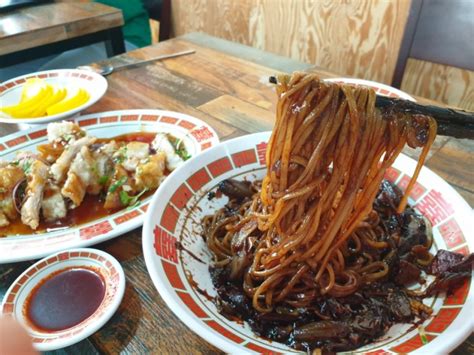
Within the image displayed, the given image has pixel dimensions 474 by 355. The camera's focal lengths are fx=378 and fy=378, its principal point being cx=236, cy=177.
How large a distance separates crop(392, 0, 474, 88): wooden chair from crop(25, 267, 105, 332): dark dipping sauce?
2857 mm

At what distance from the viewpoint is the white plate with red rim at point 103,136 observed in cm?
146

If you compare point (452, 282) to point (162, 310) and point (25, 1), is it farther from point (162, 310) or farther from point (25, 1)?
point (25, 1)

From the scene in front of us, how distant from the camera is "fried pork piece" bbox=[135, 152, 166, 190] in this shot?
6.17ft

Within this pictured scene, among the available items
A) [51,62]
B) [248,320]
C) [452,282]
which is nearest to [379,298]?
[452,282]

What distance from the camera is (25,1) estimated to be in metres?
4.43

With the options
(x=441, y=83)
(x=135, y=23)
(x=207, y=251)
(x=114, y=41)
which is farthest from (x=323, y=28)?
(x=207, y=251)

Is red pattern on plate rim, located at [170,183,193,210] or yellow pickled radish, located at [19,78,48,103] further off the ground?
red pattern on plate rim, located at [170,183,193,210]

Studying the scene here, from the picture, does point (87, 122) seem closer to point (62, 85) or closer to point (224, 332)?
point (62, 85)

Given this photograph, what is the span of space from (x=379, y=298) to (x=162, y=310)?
29.0 inches

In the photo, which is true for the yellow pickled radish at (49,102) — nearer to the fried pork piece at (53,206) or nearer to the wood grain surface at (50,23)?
the fried pork piece at (53,206)

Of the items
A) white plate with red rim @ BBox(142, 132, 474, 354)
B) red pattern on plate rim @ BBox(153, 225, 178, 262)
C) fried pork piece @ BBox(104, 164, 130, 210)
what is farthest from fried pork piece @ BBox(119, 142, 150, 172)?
red pattern on plate rim @ BBox(153, 225, 178, 262)

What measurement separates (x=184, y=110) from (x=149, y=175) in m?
0.77

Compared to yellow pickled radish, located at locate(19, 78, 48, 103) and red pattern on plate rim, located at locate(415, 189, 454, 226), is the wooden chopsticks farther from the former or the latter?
yellow pickled radish, located at locate(19, 78, 48, 103)

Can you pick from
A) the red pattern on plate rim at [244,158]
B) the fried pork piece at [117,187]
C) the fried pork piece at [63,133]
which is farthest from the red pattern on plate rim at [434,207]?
the fried pork piece at [63,133]
